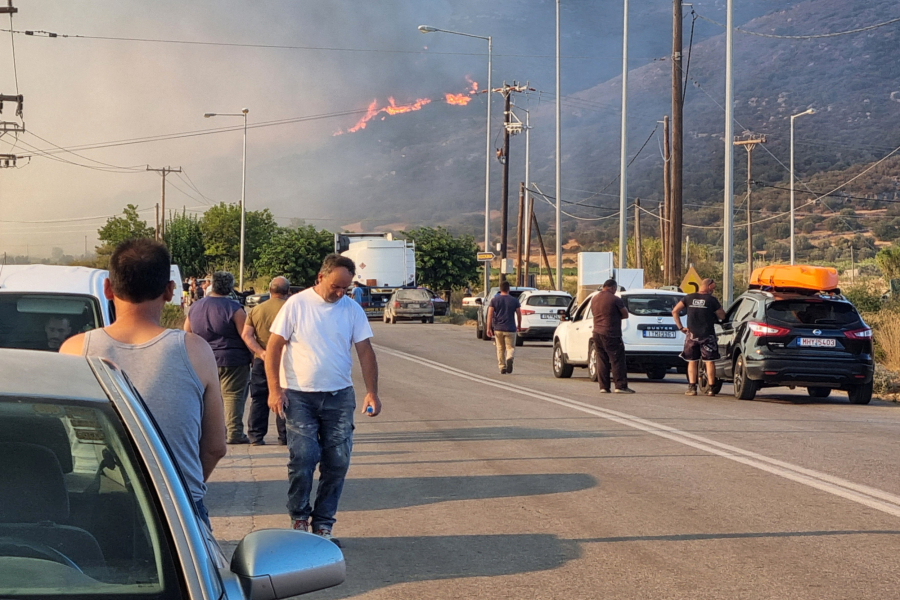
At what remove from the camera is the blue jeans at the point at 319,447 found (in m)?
7.47

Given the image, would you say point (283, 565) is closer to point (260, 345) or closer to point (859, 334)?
point (260, 345)

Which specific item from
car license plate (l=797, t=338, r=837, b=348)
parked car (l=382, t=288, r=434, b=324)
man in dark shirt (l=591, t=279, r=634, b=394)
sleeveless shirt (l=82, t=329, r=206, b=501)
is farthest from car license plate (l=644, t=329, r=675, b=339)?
parked car (l=382, t=288, r=434, b=324)

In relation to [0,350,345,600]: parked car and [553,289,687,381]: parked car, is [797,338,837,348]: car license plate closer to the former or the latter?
[553,289,687,381]: parked car

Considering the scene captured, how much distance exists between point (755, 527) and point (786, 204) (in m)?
118

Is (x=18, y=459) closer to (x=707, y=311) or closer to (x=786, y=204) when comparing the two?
(x=707, y=311)

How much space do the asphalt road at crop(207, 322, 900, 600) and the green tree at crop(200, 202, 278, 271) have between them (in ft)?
252

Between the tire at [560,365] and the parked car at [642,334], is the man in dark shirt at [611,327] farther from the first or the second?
the tire at [560,365]

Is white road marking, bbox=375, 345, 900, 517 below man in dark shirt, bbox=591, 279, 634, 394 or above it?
below

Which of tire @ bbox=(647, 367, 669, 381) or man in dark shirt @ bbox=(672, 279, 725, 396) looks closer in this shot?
man in dark shirt @ bbox=(672, 279, 725, 396)

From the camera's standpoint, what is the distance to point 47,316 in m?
8.69

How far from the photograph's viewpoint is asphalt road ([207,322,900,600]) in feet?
21.7

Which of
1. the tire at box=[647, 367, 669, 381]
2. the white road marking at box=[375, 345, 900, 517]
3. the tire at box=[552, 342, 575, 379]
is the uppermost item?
the tire at box=[552, 342, 575, 379]

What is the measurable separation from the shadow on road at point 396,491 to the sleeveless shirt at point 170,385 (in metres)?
4.17

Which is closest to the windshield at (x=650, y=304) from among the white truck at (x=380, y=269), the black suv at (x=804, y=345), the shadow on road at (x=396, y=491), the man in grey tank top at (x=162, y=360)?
the black suv at (x=804, y=345)
